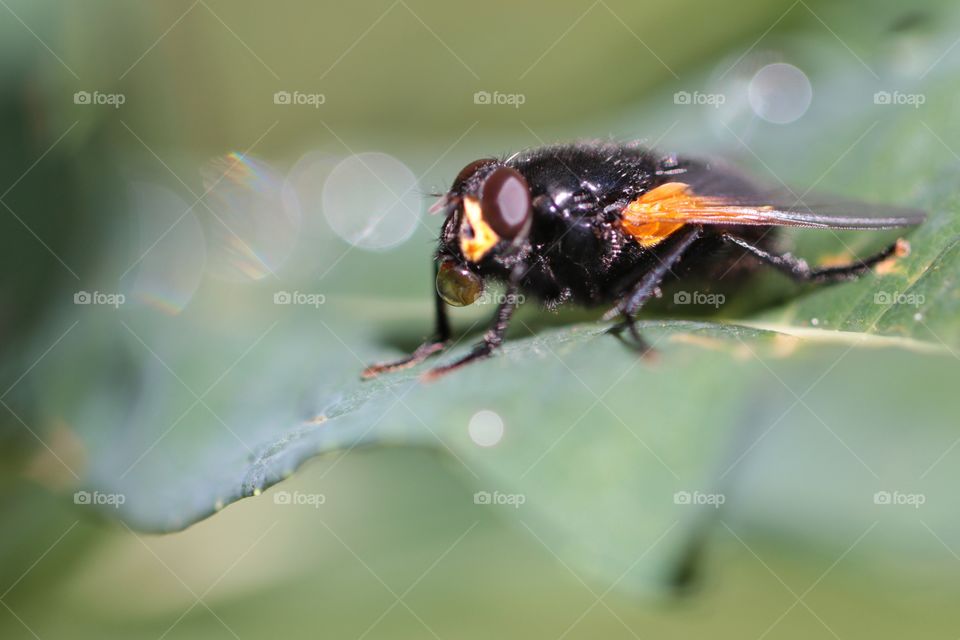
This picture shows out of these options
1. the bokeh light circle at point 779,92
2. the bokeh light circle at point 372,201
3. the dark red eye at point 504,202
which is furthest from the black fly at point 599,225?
the bokeh light circle at point 372,201

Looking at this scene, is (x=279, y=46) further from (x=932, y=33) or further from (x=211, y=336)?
(x=932, y=33)

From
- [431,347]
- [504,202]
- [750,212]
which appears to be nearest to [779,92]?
[750,212]

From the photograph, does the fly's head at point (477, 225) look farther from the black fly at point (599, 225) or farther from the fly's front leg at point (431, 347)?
the fly's front leg at point (431, 347)

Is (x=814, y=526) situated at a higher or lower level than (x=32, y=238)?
lower

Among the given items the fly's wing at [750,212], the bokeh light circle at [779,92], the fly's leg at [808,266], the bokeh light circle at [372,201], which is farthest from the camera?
the bokeh light circle at [372,201]

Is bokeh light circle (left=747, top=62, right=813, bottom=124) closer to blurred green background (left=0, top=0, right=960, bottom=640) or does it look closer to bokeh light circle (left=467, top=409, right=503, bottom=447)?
blurred green background (left=0, top=0, right=960, bottom=640)

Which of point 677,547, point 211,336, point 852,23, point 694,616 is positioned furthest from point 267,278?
point 852,23
